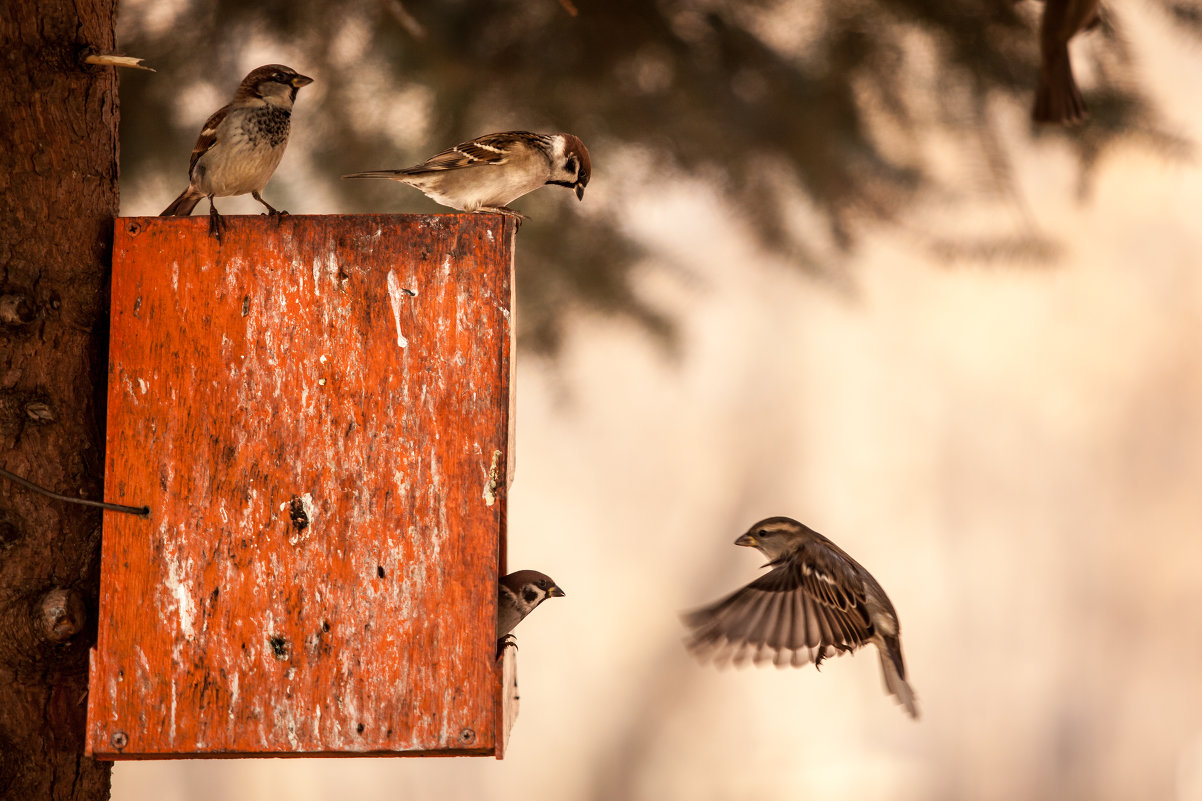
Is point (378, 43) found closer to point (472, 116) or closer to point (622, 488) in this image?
point (472, 116)

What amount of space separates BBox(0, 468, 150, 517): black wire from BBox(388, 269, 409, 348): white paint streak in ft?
1.35

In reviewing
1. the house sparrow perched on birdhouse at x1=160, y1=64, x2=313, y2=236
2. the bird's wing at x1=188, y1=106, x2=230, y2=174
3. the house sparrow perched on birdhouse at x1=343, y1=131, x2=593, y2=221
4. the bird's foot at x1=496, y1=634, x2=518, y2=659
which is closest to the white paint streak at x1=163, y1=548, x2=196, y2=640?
the bird's foot at x1=496, y1=634, x2=518, y2=659

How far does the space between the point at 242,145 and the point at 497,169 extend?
51 cm

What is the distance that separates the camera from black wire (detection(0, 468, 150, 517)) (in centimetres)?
144

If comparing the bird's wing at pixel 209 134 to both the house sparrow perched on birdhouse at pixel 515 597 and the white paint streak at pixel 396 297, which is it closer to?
the white paint streak at pixel 396 297

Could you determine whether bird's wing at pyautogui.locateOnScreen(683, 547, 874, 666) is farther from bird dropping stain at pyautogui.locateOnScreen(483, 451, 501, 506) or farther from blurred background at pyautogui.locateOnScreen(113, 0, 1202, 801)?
blurred background at pyautogui.locateOnScreen(113, 0, 1202, 801)

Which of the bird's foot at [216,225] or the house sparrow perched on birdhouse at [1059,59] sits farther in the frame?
the bird's foot at [216,225]

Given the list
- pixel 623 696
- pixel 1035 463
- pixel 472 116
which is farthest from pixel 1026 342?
pixel 472 116

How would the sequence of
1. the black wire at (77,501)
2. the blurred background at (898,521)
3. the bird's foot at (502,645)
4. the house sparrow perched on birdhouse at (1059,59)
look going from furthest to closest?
the blurred background at (898,521), the bird's foot at (502,645), the black wire at (77,501), the house sparrow perched on birdhouse at (1059,59)

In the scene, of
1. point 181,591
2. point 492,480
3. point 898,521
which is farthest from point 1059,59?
point 898,521

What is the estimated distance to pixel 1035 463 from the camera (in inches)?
170

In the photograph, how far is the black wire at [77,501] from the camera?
144cm

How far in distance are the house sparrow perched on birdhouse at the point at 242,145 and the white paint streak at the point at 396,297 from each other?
339 mm

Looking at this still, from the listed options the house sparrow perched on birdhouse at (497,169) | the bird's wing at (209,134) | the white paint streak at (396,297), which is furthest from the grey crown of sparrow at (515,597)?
the bird's wing at (209,134)
